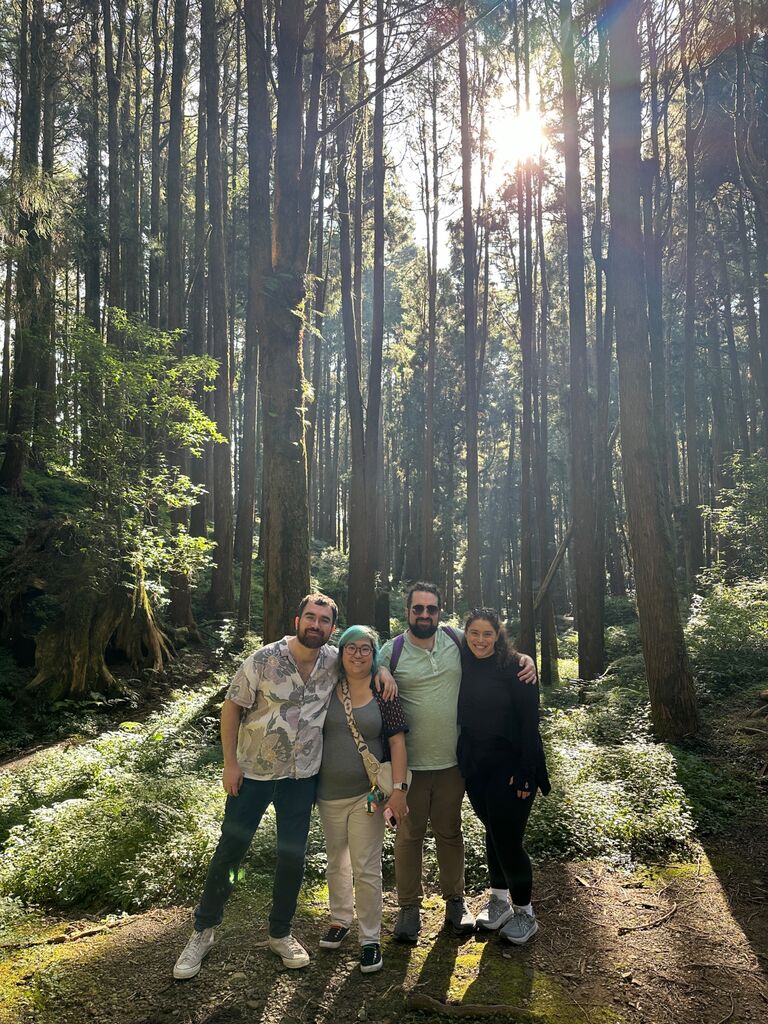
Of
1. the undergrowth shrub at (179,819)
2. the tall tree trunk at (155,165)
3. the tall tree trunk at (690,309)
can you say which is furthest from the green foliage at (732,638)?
the tall tree trunk at (155,165)


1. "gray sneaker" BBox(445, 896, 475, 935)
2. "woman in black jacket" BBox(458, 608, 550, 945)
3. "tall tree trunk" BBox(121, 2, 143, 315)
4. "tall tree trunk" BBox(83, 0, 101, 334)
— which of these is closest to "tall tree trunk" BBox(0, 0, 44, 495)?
"tall tree trunk" BBox(83, 0, 101, 334)

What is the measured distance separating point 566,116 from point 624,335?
647cm

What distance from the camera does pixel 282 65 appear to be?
8133 mm

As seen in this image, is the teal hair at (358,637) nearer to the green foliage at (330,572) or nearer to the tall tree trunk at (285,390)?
the tall tree trunk at (285,390)

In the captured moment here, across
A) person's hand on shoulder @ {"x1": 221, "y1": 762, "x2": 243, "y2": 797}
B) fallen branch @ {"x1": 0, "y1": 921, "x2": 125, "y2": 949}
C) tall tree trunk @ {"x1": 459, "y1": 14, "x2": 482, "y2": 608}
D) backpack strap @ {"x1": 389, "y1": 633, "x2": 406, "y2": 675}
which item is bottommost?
fallen branch @ {"x1": 0, "y1": 921, "x2": 125, "y2": 949}

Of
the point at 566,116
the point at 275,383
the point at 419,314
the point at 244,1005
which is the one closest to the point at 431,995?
the point at 244,1005

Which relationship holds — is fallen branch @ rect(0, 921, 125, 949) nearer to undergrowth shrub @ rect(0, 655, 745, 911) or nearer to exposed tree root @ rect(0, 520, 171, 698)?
undergrowth shrub @ rect(0, 655, 745, 911)

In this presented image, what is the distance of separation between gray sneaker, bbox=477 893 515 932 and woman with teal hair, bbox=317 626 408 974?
72cm

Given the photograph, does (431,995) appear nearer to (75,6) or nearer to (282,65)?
(282,65)

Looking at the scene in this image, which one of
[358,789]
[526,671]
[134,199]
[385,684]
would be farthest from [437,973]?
[134,199]

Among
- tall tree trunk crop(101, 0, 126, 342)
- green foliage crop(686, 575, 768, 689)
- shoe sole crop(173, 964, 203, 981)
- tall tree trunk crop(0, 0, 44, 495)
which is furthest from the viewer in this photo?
tall tree trunk crop(101, 0, 126, 342)

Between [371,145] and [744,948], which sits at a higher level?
[371,145]

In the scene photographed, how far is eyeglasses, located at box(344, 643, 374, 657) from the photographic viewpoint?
3582mm

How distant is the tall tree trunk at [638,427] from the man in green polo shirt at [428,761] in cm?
453
